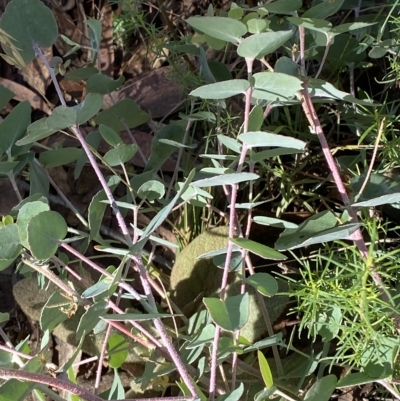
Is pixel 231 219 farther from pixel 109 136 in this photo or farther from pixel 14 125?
pixel 14 125

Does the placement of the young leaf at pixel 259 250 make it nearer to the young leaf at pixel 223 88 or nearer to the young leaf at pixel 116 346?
the young leaf at pixel 223 88

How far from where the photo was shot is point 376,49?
753mm

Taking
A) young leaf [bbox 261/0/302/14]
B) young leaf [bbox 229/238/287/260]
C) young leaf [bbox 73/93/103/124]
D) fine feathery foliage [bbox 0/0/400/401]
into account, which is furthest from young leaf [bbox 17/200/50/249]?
young leaf [bbox 261/0/302/14]

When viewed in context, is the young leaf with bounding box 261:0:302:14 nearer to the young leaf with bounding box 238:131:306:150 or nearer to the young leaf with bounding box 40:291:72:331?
the young leaf with bounding box 238:131:306:150

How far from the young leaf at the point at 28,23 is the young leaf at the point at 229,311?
15.5 inches

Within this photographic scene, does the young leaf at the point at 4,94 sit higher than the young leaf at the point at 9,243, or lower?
higher

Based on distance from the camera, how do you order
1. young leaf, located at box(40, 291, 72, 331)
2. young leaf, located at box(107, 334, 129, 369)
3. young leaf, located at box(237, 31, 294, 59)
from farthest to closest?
young leaf, located at box(107, 334, 129, 369), young leaf, located at box(40, 291, 72, 331), young leaf, located at box(237, 31, 294, 59)

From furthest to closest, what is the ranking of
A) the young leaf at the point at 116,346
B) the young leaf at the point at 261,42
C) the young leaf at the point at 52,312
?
the young leaf at the point at 116,346, the young leaf at the point at 52,312, the young leaf at the point at 261,42

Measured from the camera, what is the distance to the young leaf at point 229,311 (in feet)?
1.87

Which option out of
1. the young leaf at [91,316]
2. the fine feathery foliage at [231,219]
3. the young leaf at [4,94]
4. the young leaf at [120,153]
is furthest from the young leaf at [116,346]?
the young leaf at [4,94]

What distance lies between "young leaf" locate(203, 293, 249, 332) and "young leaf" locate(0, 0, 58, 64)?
15.5 inches

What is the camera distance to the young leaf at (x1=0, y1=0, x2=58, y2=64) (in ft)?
2.17

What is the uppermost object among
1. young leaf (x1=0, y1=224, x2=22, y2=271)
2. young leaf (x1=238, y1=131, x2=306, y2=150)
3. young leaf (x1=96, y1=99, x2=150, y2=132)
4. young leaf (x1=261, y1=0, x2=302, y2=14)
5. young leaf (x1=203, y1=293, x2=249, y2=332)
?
young leaf (x1=261, y1=0, x2=302, y2=14)

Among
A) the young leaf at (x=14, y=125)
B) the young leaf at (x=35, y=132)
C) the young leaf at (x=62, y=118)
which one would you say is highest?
the young leaf at (x=62, y=118)
